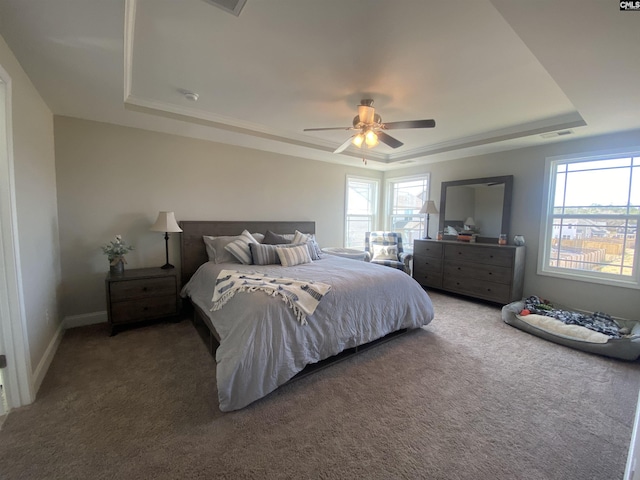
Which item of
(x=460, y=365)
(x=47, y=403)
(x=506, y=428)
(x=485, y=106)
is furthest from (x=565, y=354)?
(x=47, y=403)

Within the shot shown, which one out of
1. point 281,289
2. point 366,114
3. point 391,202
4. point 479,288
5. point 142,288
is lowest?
point 479,288

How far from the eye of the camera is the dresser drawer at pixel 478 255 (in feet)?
12.6

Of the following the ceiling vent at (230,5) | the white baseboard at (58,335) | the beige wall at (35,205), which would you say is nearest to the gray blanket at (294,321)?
the white baseboard at (58,335)

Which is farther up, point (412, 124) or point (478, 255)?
point (412, 124)

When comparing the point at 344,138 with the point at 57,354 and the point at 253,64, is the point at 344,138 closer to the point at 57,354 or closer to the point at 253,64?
the point at 253,64

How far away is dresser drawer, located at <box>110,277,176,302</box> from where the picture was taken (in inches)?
113

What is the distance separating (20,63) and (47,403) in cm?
238

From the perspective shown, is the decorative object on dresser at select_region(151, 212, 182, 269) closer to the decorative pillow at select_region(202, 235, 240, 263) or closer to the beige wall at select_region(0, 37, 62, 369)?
the decorative pillow at select_region(202, 235, 240, 263)

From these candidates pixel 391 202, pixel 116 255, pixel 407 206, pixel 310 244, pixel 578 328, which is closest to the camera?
pixel 578 328

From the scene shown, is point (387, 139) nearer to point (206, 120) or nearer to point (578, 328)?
point (206, 120)

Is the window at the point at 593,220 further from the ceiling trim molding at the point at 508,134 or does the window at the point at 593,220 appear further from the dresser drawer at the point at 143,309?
the dresser drawer at the point at 143,309

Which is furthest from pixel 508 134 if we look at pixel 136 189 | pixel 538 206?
pixel 136 189

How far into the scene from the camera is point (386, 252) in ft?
16.5

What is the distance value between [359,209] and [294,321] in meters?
4.01
